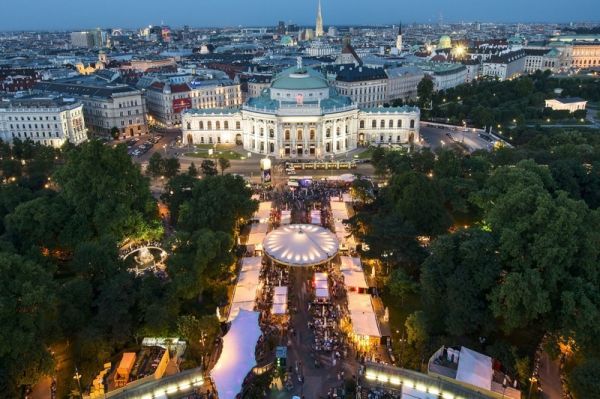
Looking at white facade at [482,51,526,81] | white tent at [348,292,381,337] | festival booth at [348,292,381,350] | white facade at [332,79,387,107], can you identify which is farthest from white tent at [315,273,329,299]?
white facade at [482,51,526,81]

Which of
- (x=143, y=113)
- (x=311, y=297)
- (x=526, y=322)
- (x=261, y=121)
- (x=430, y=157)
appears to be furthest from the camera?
(x=143, y=113)

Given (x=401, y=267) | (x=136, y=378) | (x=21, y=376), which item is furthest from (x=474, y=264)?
(x=21, y=376)

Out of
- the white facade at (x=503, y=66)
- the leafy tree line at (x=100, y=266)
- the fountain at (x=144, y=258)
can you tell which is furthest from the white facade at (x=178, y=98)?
the white facade at (x=503, y=66)

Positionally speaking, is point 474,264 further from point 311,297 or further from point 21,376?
point 21,376

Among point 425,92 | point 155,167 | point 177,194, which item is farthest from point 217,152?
point 425,92

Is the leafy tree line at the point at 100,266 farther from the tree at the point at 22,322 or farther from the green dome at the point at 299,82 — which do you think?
the green dome at the point at 299,82

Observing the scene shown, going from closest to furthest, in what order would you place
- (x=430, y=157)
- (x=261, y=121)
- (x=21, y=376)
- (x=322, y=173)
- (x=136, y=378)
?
(x=21, y=376) < (x=136, y=378) < (x=430, y=157) < (x=322, y=173) < (x=261, y=121)

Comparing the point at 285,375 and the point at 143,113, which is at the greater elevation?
the point at 143,113
